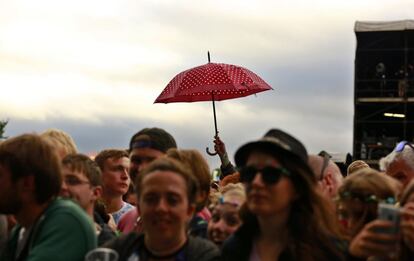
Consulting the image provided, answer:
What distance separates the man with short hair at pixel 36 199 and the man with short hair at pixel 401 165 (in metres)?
2.46

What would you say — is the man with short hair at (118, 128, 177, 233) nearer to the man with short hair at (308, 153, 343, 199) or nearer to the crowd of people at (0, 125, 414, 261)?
the man with short hair at (308, 153, 343, 199)

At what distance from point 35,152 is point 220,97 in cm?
565

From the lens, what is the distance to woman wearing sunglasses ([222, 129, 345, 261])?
417 centimetres

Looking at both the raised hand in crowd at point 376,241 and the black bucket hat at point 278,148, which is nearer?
the raised hand in crowd at point 376,241

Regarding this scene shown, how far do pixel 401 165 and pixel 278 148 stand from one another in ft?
7.07

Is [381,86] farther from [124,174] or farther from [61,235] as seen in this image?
[61,235]

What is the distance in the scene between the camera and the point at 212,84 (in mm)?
9547

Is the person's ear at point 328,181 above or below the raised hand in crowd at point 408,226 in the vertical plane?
below

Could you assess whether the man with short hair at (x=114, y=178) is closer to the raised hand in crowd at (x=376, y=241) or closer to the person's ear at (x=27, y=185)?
the person's ear at (x=27, y=185)

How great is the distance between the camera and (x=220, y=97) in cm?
1012

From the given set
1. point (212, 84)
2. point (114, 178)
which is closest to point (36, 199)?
point (114, 178)

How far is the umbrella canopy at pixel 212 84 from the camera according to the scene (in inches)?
374

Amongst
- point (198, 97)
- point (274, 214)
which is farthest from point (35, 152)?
point (198, 97)

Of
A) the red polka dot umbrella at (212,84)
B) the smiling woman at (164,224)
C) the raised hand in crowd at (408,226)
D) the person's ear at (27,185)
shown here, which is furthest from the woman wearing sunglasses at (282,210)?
the red polka dot umbrella at (212,84)
